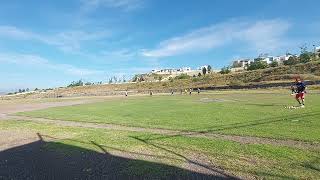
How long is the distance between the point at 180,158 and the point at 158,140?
371cm

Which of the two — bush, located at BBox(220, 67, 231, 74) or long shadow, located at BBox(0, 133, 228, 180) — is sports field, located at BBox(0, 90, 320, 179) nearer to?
long shadow, located at BBox(0, 133, 228, 180)

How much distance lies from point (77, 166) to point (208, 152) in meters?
4.39

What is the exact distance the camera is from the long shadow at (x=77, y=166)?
10.8 meters

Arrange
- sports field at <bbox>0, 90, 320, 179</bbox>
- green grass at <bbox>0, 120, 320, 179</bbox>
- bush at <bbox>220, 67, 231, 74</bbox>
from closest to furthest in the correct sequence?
green grass at <bbox>0, 120, 320, 179</bbox>
sports field at <bbox>0, 90, 320, 179</bbox>
bush at <bbox>220, 67, 231, 74</bbox>

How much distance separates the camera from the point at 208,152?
13.2m

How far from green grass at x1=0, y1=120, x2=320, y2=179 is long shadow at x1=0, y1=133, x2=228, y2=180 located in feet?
0.59

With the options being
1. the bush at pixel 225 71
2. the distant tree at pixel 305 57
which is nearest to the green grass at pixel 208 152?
the distant tree at pixel 305 57

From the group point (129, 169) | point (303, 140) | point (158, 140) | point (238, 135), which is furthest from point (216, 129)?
point (129, 169)

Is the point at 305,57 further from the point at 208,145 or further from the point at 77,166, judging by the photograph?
the point at 77,166

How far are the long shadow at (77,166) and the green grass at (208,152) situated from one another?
18 cm

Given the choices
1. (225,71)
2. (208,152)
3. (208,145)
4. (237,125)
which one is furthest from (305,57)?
(208,152)

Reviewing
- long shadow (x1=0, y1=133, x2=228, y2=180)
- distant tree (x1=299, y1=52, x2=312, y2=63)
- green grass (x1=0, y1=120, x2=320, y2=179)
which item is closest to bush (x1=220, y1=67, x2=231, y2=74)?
distant tree (x1=299, y1=52, x2=312, y2=63)

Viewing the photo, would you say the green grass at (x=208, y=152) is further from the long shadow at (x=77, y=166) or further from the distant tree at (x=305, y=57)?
the distant tree at (x=305, y=57)

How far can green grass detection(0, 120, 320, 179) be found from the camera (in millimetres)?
10453
